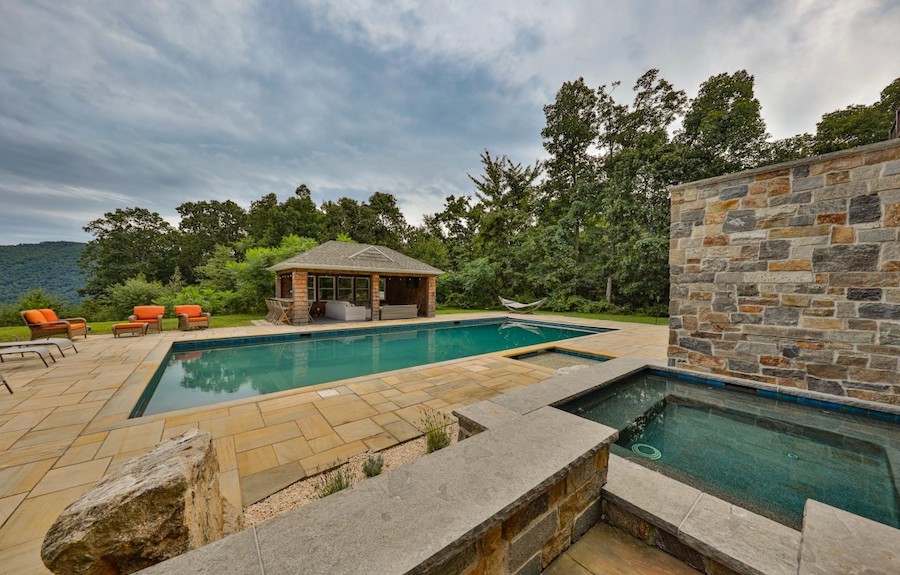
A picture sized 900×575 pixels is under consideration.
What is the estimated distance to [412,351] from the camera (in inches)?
275

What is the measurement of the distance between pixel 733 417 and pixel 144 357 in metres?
8.24

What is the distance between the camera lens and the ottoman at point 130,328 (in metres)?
6.88

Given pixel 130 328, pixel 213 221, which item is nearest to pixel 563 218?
pixel 130 328

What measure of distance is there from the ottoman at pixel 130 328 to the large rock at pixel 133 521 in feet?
26.9

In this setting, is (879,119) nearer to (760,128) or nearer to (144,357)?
(760,128)

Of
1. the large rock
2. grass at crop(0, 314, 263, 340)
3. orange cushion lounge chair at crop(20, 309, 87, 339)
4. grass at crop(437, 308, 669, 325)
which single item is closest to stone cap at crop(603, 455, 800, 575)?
the large rock

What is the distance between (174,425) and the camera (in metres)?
2.80

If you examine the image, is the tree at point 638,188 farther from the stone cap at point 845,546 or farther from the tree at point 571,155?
the stone cap at point 845,546

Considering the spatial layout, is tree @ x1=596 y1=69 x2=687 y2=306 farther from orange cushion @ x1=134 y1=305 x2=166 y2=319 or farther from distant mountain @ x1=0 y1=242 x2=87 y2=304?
distant mountain @ x1=0 y1=242 x2=87 y2=304

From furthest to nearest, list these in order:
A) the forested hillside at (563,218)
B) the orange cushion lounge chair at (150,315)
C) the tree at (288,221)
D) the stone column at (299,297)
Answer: the tree at (288,221) → the forested hillside at (563,218) → the stone column at (299,297) → the orange cushion lounge chair at (150,315)

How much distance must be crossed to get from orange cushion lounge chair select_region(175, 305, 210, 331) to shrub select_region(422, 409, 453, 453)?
7987mm

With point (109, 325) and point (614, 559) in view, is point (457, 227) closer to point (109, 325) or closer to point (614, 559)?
point (109, 325)

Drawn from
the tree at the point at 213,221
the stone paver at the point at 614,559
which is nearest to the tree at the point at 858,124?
the stone paver at the point at 614,559

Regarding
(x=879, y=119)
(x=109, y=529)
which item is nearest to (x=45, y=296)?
(x=109, y=529)
